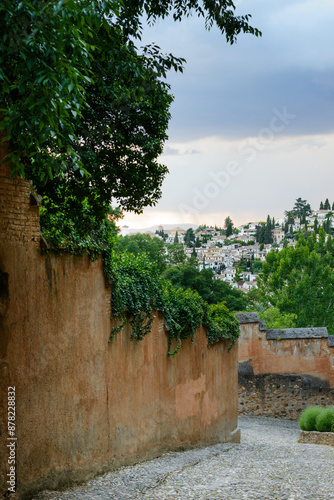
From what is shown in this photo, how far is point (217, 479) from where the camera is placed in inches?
330

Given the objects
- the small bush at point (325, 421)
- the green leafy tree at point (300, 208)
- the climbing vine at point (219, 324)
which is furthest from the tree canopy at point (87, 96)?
the green leafy tree at point (300, 208)

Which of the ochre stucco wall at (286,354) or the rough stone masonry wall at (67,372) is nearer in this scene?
the rough stone masonry wall at (67,372)

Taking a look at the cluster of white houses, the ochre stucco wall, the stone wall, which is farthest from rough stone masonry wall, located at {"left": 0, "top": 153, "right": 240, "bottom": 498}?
the cluster of white houses

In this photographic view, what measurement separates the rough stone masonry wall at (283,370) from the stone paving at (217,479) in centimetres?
1043

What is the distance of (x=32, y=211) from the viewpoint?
6.62 metres

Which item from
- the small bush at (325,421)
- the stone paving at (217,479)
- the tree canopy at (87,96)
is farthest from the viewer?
the small bush at (325,421)

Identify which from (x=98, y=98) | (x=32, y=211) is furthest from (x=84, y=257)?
(x=98, y=98)

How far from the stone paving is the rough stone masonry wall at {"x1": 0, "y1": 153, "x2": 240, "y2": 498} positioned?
32 cm

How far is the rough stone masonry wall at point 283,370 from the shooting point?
22.7 m

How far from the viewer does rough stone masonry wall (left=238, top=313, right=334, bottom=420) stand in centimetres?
2272

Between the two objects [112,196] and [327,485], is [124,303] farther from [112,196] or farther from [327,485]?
[327,485]

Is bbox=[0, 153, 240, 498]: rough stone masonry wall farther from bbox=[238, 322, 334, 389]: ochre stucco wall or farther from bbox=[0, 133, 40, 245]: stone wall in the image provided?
bbox=[238, 322, 334, 389]: ochre stucco wall

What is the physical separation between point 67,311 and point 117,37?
3.69 m

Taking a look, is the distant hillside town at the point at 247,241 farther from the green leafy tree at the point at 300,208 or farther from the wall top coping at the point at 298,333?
the wall top coping at the point at 298,333
